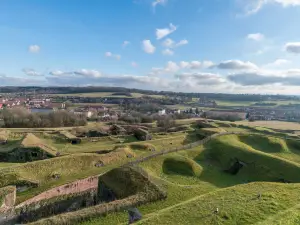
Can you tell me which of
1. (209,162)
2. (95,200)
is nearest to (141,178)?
(95,200)

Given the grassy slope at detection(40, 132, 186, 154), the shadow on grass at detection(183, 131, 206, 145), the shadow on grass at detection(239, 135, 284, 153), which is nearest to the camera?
the grassy slope at detection(40, 132, 186, 154)

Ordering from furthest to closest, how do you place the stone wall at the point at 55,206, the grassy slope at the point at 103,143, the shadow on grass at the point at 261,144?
the shadow on grass at the point at 261,144
the grassy slope at the point at 103,143
the stone wall at the point at 55,206

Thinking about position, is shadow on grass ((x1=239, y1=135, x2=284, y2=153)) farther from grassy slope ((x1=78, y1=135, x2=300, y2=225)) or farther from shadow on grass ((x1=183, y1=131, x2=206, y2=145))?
shadow on grass ((x1=183, y1=131, x2=206, y2=145))

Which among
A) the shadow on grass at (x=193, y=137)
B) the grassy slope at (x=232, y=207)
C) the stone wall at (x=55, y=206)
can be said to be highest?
the grassy slope at (x=232, y=207)

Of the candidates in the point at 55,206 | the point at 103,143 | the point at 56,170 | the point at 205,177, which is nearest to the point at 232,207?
the point at 55,206

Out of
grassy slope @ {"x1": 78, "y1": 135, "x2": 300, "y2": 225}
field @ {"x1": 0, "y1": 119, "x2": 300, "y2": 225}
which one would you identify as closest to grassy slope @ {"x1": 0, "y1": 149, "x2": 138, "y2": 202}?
field @ {"x1": 0, "y1": 119, "x2": 300, "y2": 225}

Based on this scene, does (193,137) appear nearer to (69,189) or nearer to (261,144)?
(261,144)

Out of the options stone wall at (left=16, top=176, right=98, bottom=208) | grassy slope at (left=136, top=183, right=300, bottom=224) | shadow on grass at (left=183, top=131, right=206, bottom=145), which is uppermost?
grassy slope at (left=136, top=183, right=300, bottom=224)

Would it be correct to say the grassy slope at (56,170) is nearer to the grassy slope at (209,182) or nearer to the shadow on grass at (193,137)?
the grassy slope at (209,182)

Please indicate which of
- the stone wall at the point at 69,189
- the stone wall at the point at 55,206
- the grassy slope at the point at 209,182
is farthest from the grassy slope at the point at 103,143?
the stone wall at the point at 55,206
